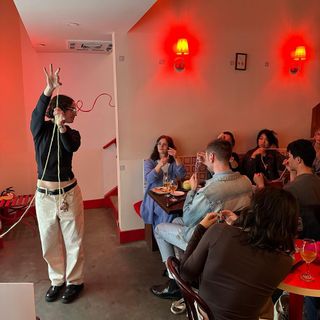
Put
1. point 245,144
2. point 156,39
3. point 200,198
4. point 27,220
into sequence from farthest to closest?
1. point 27,220
2. point 245,144
3. point 156,39
4. point 200,198

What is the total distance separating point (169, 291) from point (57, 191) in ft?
3.68

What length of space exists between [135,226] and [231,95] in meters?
1.75

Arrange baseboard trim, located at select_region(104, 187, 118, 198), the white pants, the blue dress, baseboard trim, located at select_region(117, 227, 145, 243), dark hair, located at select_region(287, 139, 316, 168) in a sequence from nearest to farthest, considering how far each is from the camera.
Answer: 1. dark hair, located at select_region(287, 139, 316, 168)
2. the white pants
3. the blue dress
4. baseboard trim, located at select_region(117, 227, 145, 243)
5. baseboard trim, located at select_region(104, 187, 118, 198)

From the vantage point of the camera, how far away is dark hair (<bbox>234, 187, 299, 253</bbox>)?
126 cm

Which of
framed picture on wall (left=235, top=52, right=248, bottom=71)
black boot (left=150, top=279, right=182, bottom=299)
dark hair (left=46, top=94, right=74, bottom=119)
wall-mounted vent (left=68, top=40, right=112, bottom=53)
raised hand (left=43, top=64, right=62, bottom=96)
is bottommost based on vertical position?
black boot (left=150, top=279, right=182, bottom=299)

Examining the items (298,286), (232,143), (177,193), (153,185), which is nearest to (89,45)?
(153,185)

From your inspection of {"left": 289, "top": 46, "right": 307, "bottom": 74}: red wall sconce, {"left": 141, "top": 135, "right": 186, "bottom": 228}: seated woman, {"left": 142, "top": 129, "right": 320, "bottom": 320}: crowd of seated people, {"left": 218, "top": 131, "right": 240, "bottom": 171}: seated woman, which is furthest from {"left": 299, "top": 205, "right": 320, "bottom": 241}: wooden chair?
{"left": 289, "top": 46, "right": 307, "bottom": 74}: red wall sconce

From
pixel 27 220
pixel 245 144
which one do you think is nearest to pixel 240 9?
pixel 245 144

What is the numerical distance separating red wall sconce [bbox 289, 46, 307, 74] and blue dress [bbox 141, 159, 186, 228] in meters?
1.80

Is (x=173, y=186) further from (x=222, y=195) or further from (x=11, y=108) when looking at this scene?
(x=11, y=108)

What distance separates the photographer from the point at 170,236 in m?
2.43

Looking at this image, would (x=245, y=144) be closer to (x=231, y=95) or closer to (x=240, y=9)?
(x=231, y=95)

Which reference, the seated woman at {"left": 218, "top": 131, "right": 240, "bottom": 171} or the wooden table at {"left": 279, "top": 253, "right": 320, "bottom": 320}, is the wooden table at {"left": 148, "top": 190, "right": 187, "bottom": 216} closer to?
the wooden table at {"left": 279, "top": 253, "right": 320, "bottom": 320}

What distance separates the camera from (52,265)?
2463 mm
